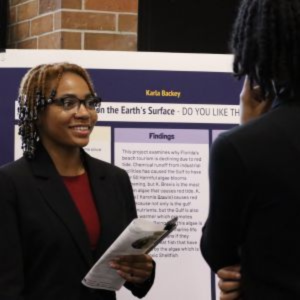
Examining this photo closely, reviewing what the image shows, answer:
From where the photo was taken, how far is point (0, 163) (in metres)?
2.78

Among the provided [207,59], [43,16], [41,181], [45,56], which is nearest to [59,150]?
[41,181]

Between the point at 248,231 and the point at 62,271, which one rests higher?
the point at 248,231

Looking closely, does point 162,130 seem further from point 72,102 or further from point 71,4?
point 71,4

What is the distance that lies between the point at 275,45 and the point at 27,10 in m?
2.39

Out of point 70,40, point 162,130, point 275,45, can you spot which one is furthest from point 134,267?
point 70,40

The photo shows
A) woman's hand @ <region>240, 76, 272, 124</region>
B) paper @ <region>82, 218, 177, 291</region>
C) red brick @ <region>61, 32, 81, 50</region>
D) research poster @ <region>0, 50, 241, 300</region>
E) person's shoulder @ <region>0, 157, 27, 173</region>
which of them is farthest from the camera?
red brick @ <region>61, 32, 81, 50</region>

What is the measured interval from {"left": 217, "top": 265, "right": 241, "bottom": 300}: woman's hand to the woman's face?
36.8 inches

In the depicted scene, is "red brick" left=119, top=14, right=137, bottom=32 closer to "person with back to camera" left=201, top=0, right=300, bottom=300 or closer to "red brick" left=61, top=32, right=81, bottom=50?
"red brick" left=61, top=32, right=81, bottom=50

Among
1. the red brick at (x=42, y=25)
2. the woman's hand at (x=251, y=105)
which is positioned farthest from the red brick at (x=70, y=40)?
the woman's hand at (x=251, y=105)

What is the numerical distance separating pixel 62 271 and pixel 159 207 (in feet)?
2.51

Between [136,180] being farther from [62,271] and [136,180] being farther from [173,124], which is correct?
[62,271]

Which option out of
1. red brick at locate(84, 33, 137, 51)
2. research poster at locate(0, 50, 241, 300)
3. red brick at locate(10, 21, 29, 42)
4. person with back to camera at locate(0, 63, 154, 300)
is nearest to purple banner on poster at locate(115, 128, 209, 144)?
research poster at locate(0, 50, 241, 300)

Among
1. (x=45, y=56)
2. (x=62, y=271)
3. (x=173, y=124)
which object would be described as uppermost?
(x=45, y=56)

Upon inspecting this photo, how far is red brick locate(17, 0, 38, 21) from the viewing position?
11.5ft
